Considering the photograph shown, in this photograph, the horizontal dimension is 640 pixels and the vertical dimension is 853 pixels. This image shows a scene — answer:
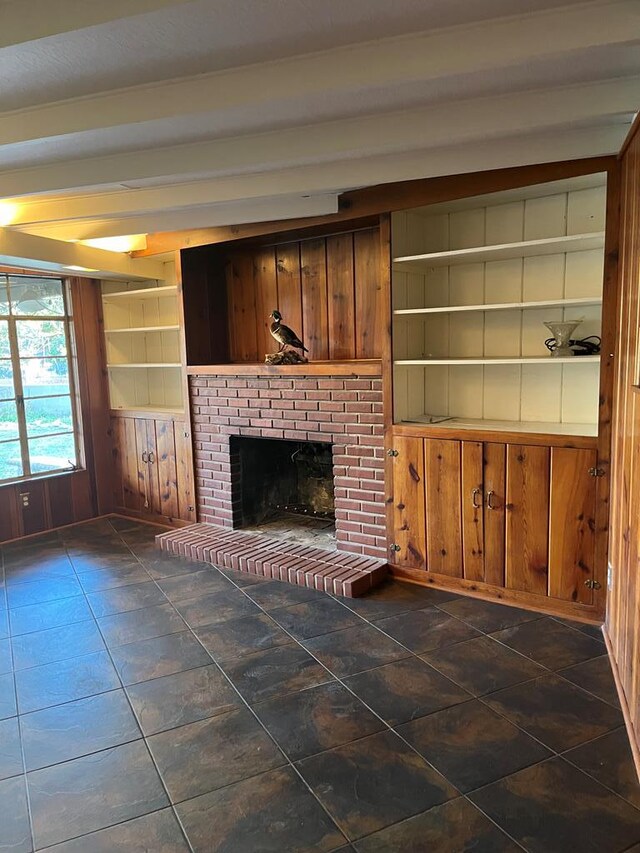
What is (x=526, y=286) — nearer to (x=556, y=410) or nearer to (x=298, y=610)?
(x=556, y=410)

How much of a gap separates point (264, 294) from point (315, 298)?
0.52m

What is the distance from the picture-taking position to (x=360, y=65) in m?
1.91

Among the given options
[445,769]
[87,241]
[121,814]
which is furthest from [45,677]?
[87,241]

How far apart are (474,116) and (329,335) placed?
2.15 metres

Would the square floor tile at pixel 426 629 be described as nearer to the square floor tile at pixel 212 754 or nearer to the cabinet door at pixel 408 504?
the cabinet door at pixel 408 504

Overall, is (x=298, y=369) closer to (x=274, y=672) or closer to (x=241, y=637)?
(x=241, y=637)

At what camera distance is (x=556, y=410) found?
354 centimetres

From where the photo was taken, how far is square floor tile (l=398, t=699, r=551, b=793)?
207 cm

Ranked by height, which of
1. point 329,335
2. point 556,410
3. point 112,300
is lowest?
point 556,410

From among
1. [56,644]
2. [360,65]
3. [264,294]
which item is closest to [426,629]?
[56,644]

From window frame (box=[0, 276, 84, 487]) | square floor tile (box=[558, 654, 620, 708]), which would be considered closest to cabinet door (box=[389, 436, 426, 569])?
square floor tile (box=[558, 654, 620, 708])

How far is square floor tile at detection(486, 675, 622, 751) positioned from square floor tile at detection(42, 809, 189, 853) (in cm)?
133

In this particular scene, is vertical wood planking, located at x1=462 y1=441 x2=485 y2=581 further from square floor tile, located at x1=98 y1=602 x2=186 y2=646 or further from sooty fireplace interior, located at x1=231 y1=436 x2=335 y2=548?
square floor tile, located at x1=98 y1=602 x2=186 y2=646

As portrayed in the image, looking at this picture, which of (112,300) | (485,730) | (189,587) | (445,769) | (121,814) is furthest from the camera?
(112,300)
